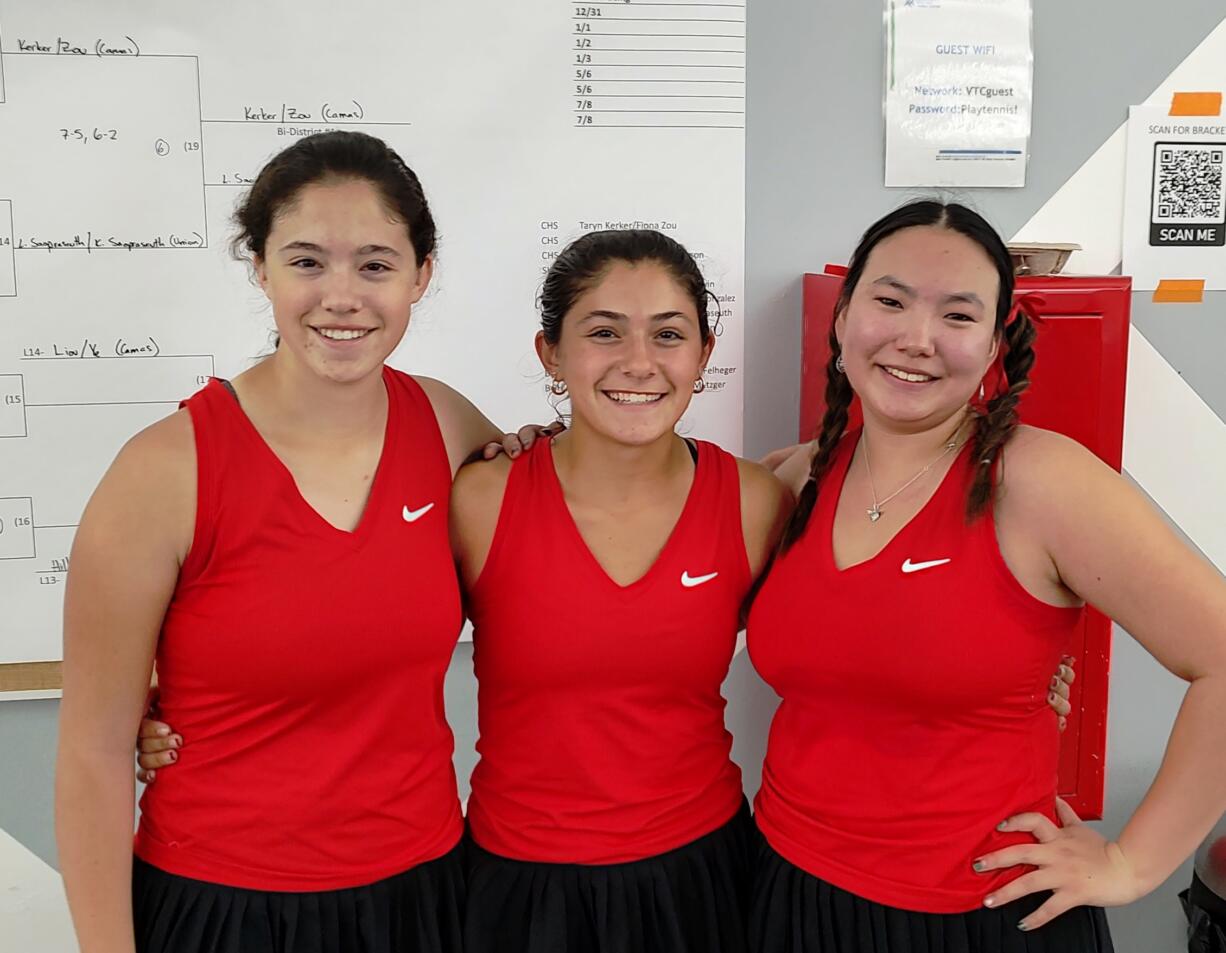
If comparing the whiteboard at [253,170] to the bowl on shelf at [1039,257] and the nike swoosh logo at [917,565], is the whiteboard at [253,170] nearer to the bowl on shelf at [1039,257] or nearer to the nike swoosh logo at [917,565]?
the bowl on shelf at [1039,257]

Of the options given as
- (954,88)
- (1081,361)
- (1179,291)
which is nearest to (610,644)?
(1081,361)

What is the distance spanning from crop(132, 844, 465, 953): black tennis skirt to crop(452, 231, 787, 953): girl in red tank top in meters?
0.08

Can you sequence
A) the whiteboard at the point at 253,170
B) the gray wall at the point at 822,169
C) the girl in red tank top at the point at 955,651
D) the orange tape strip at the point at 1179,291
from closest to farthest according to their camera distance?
1. the girl in red tank top at the point at 955,651
2. the whiteboard at the point at 253,170
3. the gray wall at the point at 822,169
4. the orange tape strip at the point at 1179,291

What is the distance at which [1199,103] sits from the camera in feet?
7.03

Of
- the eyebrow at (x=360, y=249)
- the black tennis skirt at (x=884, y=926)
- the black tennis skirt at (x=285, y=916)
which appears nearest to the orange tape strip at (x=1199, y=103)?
the black tennis skirt at (x=884, y=926)

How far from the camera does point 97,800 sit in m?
1.23

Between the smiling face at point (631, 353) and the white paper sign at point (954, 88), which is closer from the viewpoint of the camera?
the smiling face at point (631, 353)

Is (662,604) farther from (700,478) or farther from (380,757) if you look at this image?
(380,757)

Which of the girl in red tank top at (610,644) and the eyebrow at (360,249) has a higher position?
the eyebrow at (360,249)

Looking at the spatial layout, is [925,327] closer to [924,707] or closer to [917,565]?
[917,565]

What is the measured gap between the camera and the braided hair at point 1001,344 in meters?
1.25

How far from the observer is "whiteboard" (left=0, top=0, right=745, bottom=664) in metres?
1.87

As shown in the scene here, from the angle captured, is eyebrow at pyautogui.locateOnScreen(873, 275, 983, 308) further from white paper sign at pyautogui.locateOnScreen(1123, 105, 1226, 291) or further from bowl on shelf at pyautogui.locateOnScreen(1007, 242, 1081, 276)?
white paper sign at pyautogui.locateOnScreen(1123, 105, 1226, 291)

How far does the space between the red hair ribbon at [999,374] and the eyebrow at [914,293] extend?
7 cm
